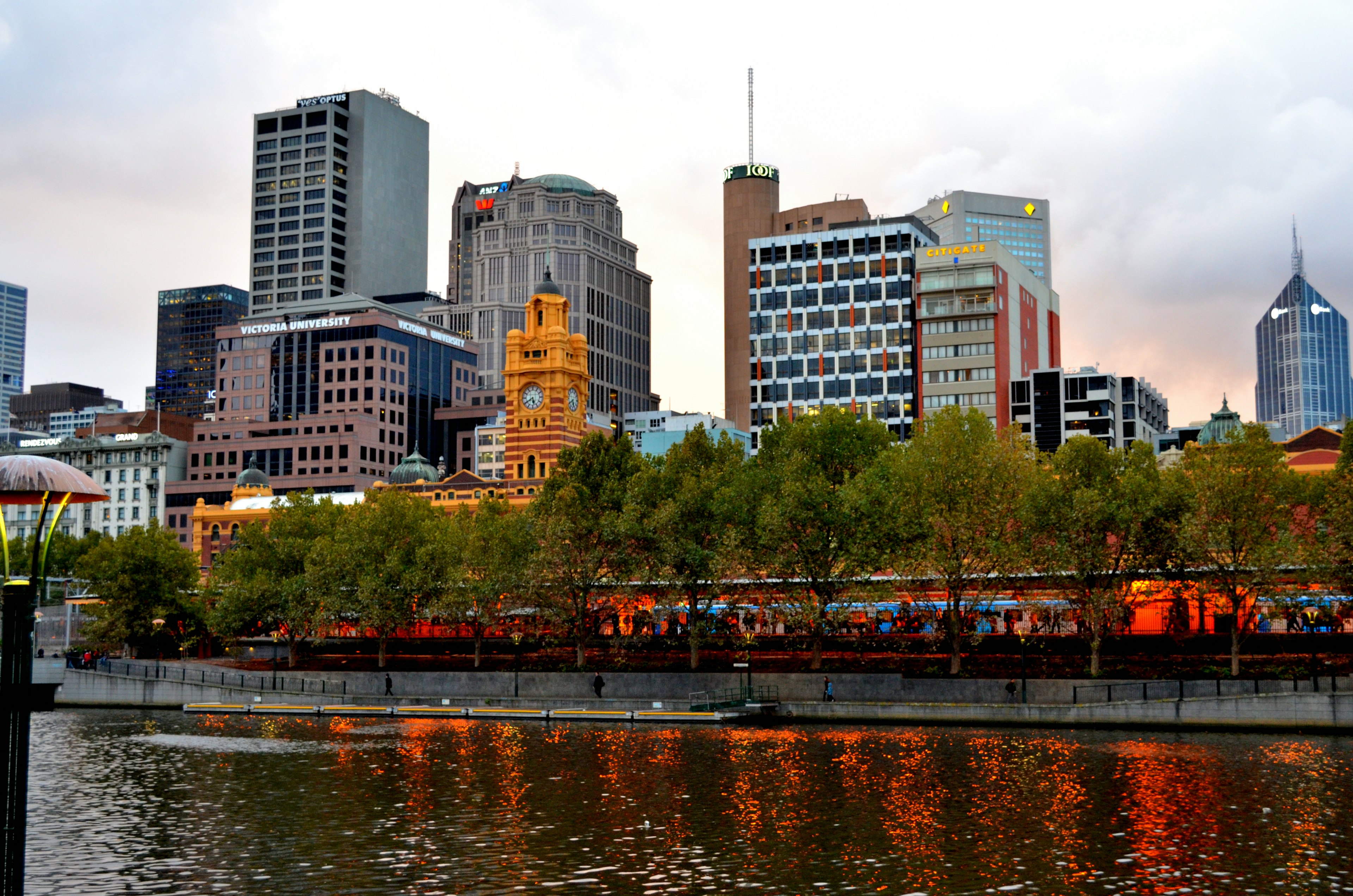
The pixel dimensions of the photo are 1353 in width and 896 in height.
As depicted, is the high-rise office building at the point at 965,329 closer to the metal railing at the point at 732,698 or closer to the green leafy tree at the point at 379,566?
the green leafy tree at the point at 379,566

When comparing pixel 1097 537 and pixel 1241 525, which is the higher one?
pixel 1241 525

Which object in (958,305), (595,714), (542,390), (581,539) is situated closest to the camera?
(595,714)

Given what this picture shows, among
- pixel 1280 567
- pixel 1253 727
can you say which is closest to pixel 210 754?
pixel 1253 727

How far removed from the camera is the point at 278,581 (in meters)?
107

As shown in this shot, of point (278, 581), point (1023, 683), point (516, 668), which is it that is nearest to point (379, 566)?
point (278, 581)

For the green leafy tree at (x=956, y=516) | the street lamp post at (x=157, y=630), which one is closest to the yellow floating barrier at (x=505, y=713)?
the green leafy tree at (x=956, y=516)

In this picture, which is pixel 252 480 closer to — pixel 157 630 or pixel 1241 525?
pixel 157 630

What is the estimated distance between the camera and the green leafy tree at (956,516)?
3110 inches

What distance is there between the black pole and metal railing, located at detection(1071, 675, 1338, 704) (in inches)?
2270

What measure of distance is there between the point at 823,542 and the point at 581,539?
18.4 m

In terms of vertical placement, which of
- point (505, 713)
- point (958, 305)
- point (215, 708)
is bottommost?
point (215, 708)

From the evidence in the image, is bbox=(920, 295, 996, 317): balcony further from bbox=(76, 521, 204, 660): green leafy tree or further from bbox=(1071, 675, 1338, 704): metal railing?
bbox=(1071, 675, 1338, 704): metal railing

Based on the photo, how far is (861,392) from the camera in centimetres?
18225

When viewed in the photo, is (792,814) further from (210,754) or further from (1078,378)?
(1078,378)
